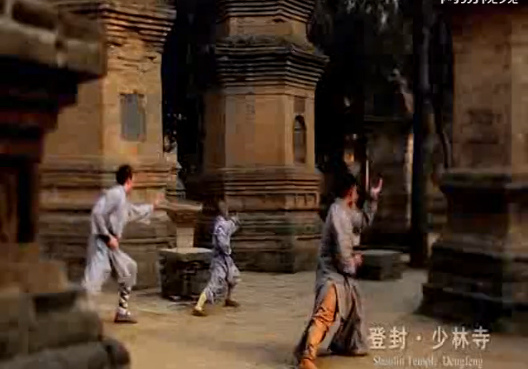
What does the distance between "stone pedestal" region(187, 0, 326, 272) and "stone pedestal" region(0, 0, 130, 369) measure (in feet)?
43.4

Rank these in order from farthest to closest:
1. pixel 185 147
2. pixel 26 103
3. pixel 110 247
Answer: pixel 185 147
pixel 110 247
pixel 26 103

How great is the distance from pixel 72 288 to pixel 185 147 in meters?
21.8

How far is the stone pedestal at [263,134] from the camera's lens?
682 inches

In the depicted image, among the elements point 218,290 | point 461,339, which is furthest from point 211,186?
Answer: point 461,339

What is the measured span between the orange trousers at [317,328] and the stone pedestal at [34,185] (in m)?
3.90

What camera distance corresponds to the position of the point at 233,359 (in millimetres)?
8578

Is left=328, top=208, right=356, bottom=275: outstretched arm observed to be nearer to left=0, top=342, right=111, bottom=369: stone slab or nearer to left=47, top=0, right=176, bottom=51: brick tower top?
left=0, top=342, right=111, bottom=369: stone slab

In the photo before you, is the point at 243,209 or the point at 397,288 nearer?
the point at 397,288

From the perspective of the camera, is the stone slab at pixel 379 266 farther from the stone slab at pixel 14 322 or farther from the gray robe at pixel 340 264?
the stone slab at pixel 14 322

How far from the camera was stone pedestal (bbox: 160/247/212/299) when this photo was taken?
12414 millimetres

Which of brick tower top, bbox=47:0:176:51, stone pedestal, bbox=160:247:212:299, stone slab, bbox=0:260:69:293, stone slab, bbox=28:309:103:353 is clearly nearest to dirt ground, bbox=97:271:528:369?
stone pedestal, bbox=160:247:212:299

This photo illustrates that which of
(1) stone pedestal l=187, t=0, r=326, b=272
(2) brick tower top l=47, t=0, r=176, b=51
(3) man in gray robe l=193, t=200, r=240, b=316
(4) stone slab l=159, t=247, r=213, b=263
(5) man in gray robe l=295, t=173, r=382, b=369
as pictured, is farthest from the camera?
(1) stone pedestal l=187, t=0, r=326, b=272

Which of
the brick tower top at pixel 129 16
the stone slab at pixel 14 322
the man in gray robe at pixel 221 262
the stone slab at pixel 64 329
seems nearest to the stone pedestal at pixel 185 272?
the man in gray robe at pixel 221 262

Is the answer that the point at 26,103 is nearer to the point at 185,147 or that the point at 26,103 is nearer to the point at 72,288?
the point at 72,288
